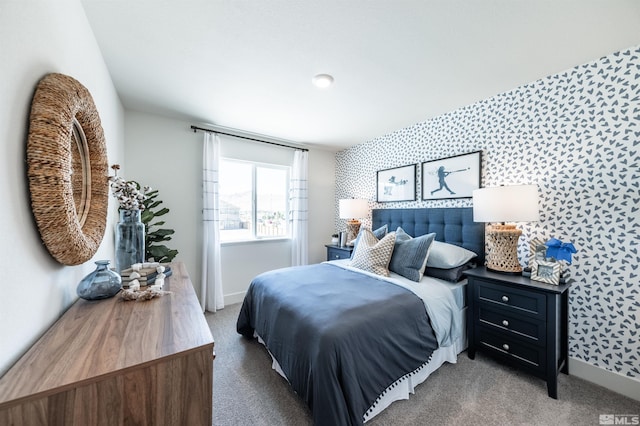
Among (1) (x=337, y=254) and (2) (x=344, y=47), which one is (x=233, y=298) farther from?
(2) (x=344, y=47)

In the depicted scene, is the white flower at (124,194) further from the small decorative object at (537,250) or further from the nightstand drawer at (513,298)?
the small decorative object at (537,250)

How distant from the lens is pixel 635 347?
171 centimetres

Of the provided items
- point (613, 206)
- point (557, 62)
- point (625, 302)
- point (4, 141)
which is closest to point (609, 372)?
point (625, 302)

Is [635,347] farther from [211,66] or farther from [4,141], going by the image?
[211,66]

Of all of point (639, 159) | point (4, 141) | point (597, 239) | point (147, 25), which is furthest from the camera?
point (597, 239)

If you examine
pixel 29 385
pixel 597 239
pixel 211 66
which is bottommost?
pixel 29 385

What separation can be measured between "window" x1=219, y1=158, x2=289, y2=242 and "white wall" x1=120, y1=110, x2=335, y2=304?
0.16 m

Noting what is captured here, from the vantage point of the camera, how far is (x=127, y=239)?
1.61 m

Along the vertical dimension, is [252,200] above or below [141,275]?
above

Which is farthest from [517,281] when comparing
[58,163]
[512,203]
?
[58,163]

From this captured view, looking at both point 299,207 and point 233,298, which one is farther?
point 299,207

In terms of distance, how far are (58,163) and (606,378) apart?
353 centimetres

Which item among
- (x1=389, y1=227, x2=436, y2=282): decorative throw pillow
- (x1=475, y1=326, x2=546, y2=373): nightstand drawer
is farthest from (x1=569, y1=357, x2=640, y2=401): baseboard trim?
(x1=389, y1=227, x2=436, y2=282): decorative throw pillow

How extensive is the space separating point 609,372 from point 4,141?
3570 mm
